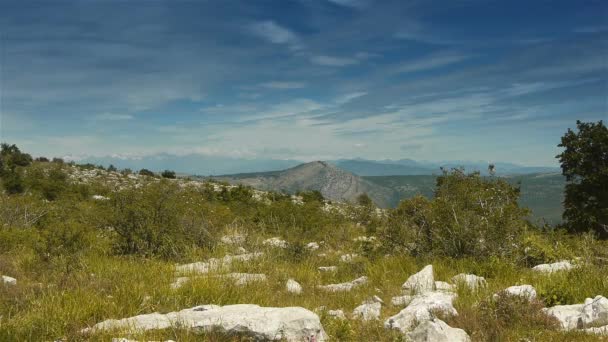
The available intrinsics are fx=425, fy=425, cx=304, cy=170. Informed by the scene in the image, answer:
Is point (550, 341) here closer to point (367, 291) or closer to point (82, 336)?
point (367, 291)

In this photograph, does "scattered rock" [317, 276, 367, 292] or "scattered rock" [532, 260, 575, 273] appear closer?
"scattered rock" [317, 276, 367, 292]

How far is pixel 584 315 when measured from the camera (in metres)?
5.33

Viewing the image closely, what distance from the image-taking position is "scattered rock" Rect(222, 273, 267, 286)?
24.1 feet

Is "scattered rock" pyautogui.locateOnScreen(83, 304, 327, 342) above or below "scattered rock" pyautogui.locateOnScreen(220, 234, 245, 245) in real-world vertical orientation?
above

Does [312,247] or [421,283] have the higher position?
[421,283]

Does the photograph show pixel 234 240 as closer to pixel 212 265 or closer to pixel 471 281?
pixel 212 265

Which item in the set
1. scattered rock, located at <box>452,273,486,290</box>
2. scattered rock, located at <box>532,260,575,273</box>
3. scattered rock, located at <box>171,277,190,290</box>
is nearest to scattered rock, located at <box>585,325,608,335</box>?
scattered rock, located at <box>452,273,486,290</box>

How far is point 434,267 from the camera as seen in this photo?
895 cm

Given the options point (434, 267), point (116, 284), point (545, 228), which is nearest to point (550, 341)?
point (434, 267)

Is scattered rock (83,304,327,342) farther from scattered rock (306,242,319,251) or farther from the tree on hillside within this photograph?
the tree on hillside

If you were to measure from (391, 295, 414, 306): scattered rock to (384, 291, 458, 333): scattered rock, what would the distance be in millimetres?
682

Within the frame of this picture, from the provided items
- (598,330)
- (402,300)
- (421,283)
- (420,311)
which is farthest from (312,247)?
(598,330)

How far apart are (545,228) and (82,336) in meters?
13.6

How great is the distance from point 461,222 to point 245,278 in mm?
5511
